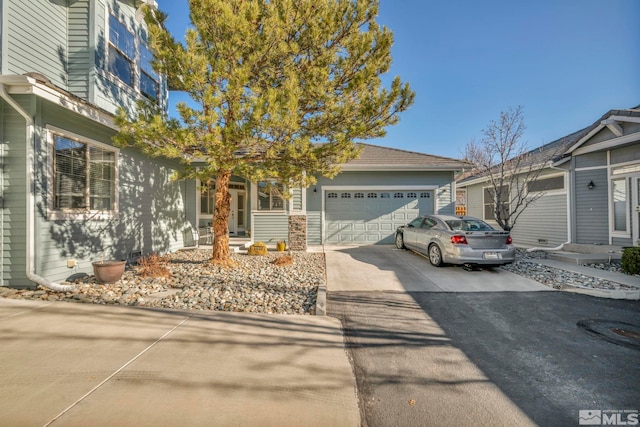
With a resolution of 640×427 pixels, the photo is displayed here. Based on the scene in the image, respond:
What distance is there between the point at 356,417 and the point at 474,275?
5.74 metres

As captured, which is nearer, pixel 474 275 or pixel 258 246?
pixel 474 275

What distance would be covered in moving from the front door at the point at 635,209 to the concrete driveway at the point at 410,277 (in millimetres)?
4385

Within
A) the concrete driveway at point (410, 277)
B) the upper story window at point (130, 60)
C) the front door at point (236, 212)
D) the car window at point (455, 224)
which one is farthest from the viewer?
the front door at point (236, 212)

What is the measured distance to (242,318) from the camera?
411cm

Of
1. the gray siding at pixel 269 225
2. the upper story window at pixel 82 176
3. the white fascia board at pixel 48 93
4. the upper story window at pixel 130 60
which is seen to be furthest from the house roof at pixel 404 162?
the white fascia board at pixel 48 93

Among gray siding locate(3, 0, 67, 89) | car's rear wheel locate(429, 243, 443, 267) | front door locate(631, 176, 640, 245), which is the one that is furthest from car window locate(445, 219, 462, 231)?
gray siding locate(3, 0, 67, 89)

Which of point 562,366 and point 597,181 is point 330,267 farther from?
point 597,181

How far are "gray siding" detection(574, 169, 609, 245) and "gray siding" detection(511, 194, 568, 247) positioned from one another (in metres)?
0.54

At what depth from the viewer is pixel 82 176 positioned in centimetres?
619

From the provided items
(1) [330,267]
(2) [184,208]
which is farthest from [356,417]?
(2) [184,208]

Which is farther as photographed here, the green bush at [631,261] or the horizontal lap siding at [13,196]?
the green bush at [631,261]

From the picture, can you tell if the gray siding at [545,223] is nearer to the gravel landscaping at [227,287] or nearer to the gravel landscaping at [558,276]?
the gravel landscaping at [558,276]

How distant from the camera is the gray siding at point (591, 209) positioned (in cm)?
923

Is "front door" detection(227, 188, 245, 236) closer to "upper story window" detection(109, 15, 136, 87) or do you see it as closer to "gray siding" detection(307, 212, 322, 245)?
"gray siding" detection(307, 212, 322, 245)
